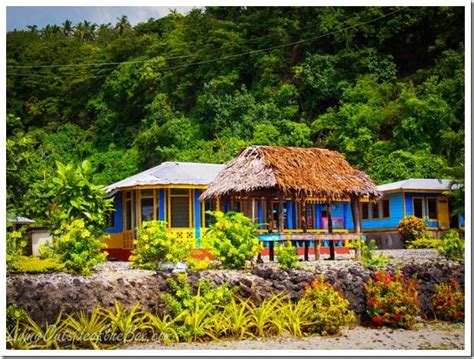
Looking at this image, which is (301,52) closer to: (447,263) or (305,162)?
(305,162)

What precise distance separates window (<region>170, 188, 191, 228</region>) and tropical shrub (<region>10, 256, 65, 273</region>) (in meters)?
6.46

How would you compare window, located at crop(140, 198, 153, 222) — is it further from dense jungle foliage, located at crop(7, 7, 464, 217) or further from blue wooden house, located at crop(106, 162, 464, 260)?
dense jungle foliage, located at crop(7, 7, 464, 217)

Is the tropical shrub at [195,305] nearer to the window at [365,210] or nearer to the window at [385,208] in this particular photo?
the window at [385,208]

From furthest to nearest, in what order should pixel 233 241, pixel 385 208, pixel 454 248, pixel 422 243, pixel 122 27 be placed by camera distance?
pixel 122 27, pixel 385 208, pixel 422 243, pixel 454 248, pixel 233 241

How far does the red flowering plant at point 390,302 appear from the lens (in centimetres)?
990

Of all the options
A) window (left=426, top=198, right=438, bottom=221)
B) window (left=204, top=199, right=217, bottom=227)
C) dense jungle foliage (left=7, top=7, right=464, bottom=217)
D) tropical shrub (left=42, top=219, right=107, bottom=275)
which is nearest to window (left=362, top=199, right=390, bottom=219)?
dense jungle foliage (left=7, top=7, right=464, bottom=217)

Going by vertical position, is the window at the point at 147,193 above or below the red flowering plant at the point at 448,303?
above

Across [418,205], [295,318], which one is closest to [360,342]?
[295,318]

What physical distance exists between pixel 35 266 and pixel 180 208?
679 centimetres

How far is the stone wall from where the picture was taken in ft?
28.9

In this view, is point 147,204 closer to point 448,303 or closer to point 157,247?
point 157,247

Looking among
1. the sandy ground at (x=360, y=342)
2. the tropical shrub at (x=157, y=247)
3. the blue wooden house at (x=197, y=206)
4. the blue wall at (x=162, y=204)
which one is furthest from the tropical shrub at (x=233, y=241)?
the blue wall at (x=162, y=204)

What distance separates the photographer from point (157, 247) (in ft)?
33.9

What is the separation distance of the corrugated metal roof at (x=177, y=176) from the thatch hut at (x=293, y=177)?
7.18 feet
